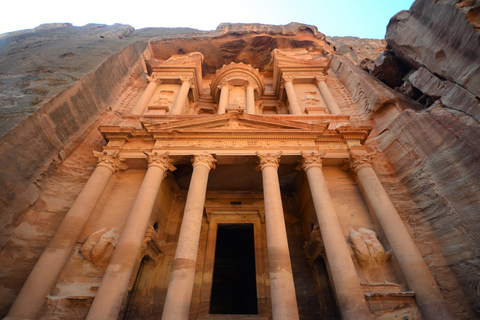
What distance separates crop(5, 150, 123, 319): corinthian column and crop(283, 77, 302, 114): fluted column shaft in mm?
9610

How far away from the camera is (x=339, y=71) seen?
1647 centimetres

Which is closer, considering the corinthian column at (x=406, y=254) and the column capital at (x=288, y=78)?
the corinthian column at (x=406, y=254)

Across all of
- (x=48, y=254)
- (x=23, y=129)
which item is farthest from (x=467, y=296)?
(x=23, y=129)

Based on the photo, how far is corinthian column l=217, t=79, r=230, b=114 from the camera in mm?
13748

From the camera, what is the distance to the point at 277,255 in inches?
240

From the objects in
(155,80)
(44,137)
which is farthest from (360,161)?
(155,80)

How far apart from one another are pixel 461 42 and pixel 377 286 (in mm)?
8612

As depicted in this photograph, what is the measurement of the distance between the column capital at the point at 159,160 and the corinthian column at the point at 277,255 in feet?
11.6

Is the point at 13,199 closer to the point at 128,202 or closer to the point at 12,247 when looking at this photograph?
the point at 12,247

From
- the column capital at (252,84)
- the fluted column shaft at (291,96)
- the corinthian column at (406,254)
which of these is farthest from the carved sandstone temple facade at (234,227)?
the column capital at (252,84)

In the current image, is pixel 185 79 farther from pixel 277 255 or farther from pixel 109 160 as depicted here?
pixel 277 255

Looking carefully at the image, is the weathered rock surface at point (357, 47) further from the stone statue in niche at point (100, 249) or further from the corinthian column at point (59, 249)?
the stone statue in niche at point (100, 249)

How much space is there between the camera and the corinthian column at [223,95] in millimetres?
13748

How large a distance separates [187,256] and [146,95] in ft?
36.9
